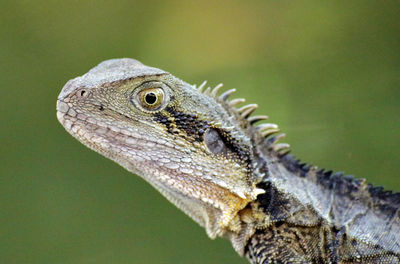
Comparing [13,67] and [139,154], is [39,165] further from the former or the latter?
[139,154]

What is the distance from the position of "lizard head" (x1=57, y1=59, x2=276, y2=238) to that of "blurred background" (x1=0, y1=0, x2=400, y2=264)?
2146mm

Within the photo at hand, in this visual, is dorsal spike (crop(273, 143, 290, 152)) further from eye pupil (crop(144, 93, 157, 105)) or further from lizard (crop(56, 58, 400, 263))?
eye pupil (crop(144, 93, 157, 105))

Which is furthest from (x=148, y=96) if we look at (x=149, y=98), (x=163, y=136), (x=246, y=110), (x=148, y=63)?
(x=148, y=63)

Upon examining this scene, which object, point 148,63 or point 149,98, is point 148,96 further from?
point 148,63

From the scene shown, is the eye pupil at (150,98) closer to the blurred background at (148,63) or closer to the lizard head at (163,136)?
the lizard head at (163,136)

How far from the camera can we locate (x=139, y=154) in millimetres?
1914

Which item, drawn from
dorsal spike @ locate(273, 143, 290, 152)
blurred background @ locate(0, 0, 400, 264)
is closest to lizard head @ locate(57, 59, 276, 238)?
dorsal spike @ locate(273, 143, 290, 152)

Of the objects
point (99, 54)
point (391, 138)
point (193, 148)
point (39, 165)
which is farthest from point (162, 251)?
point (193, 148)

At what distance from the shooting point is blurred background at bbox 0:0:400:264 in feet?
14.0

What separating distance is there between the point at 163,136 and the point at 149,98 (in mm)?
177

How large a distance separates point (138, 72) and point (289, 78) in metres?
2.81

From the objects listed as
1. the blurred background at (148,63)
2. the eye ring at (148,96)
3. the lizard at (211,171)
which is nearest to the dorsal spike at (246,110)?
the lizard at (211,171)

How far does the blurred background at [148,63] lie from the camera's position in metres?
4.25

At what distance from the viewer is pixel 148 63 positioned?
4508 millimetres
